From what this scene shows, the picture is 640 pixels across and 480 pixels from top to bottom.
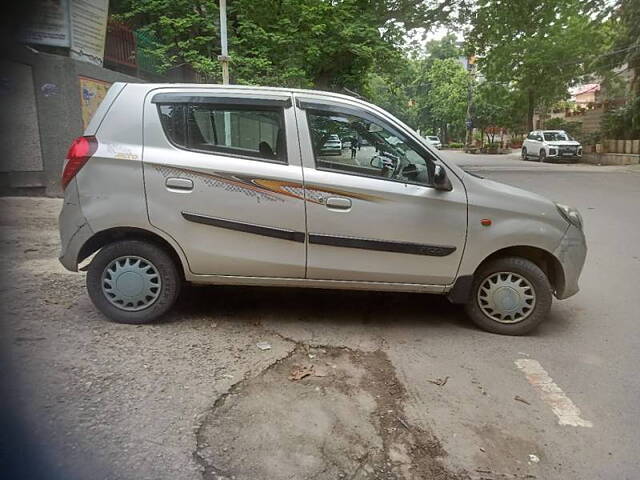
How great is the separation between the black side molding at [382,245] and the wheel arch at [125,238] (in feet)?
3.62

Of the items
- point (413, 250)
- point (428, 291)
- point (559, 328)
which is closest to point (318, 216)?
point (413, 250)

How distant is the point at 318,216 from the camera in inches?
149

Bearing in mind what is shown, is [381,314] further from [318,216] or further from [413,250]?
[318,216]

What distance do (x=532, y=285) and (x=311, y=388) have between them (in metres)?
2.08

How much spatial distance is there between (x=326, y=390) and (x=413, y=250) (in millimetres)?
1338

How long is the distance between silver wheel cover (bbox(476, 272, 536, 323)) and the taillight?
322 centimetres

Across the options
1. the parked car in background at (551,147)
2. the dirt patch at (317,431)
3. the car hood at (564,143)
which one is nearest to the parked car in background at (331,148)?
the dirt patch at (317,431)

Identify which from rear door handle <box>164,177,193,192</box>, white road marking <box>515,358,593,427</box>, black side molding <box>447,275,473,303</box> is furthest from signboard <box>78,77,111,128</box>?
white road marking <box>515,358,593,427</box>

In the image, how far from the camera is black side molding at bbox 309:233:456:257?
150 inches

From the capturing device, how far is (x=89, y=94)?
9.35 meters

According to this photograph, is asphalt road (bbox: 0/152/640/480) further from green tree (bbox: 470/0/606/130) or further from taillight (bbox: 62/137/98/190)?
green tree (bbox: 470/0/606/130)

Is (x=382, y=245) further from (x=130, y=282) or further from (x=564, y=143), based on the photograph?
(x=564, y=143)

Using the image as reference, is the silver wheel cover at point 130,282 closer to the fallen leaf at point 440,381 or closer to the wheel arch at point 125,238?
the wheel arch at point 125,238

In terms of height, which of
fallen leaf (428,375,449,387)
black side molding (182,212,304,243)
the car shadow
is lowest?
fallen leaf (428,375,449,387)
